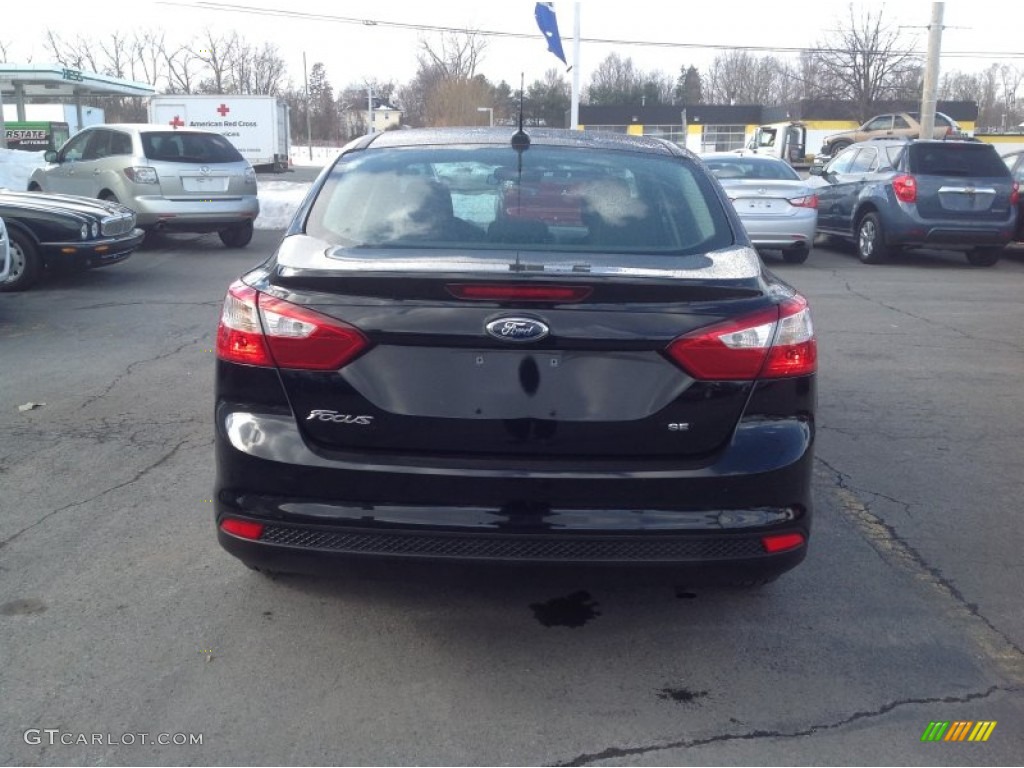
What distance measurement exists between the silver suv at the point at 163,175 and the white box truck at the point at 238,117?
20.8 metres

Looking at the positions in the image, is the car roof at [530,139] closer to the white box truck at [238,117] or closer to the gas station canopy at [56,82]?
the gas station canopy at [56,82]

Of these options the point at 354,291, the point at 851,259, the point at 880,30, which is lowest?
the point at 851,259

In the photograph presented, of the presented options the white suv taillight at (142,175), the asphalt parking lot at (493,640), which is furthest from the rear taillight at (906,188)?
the white suv taillight at (142,175)

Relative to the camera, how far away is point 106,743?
9.68 ft

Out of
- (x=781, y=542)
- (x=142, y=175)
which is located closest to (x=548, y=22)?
(x=142, y=175)

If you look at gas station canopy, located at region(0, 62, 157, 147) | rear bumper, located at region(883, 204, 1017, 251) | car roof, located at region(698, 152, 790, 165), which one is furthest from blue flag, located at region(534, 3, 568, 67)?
gas station canopy, located at region(0, 62, 157, 147)

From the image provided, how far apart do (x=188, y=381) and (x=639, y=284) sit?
4.86 meters

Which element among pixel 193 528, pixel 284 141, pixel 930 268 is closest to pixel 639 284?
pixel 193 528

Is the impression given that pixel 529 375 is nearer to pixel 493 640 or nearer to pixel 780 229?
pixel 493 640

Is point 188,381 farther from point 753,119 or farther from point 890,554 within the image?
point 753,119

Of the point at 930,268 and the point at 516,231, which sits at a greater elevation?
the point at 516,231

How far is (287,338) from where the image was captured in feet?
10.2

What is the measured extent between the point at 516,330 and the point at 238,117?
3476cm

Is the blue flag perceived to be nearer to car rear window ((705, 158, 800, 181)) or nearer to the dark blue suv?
car rear window ((705, 158, 800, 181))
